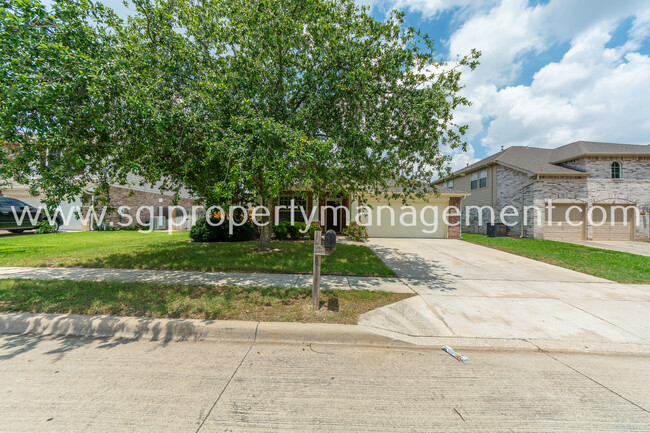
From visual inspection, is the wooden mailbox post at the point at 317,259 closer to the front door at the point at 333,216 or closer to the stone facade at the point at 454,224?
the front door at the point at 333,216

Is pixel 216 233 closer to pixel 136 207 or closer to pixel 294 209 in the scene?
pixel 294 209

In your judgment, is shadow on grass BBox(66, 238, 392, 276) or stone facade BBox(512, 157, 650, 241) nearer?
shadow on grass BBox(66, 238, 392, 276)

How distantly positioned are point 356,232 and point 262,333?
1034 centimetres

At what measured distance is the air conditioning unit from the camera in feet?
58.6

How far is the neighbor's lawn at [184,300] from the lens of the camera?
12.9 feet

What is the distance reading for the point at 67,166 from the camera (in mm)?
4516

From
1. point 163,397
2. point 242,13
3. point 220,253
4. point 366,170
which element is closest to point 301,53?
point 242,13

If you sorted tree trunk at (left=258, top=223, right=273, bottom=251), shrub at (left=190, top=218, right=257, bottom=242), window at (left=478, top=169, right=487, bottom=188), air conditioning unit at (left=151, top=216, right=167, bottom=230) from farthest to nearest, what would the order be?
window at (left=478, top=169, right=487, bottom=188), air conditioning unit at (left=151, top=216, right=167, bottom=230), shrub at (left=190, top=218, right=257, bottom=242), tree trunk at (left=258, top=223, right=273, bottom=251)

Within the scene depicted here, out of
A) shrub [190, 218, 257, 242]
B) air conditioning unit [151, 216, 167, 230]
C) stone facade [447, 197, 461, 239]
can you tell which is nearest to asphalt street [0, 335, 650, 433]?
shrub [190, 218, 257, 242]

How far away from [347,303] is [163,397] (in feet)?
9.32

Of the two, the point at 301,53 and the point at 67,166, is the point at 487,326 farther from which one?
the point at 67,166

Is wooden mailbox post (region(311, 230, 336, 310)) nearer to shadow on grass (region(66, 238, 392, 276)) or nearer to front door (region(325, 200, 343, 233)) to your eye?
shadow on grass (region(66, 238, 392, 276))

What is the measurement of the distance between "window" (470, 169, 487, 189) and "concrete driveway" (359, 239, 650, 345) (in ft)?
46.6

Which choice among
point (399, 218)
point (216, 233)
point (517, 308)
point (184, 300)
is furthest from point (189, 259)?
point (399, 218)
